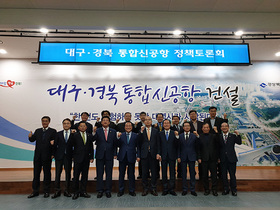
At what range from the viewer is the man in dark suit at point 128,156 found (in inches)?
138

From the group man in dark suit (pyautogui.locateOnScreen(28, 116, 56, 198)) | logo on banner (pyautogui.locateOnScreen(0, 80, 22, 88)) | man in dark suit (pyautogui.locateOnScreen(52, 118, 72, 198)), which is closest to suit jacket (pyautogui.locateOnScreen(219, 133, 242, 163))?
man in dark suit (pyautogui.locateOnScreen(52, 118, 72, 198))

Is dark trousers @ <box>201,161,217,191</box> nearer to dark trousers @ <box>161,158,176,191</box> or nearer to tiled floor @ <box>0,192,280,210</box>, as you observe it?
tiled floor @ <box>0,192,280,210</box>

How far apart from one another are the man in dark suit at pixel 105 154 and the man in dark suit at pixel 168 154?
912 mm

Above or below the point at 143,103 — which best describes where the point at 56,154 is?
below

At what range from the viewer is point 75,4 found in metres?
3.66

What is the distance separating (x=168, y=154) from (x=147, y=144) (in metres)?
0.44

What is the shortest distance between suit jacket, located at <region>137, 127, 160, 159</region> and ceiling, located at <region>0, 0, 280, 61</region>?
214cm

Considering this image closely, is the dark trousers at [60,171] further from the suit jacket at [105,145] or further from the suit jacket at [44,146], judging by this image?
the suit jacket at [105,145]

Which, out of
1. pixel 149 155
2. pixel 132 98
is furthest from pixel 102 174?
pixel 132 98

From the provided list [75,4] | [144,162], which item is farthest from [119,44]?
[144,162]

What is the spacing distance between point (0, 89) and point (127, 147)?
16.2 ft

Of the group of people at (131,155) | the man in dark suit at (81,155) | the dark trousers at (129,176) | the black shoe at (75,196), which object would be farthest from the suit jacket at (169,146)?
the black shoe at (75,196)

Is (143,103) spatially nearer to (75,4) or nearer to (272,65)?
(75,4)

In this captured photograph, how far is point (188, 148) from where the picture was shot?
142 inches
